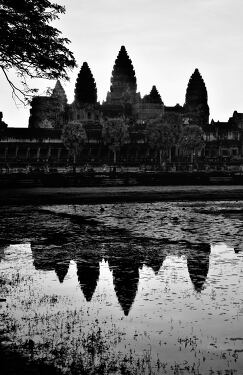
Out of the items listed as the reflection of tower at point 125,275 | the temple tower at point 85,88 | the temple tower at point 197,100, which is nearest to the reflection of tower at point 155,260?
the reflection of tower at point 125,275

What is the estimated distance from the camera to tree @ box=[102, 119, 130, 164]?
110 m

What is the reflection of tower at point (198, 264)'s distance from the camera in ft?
45.4

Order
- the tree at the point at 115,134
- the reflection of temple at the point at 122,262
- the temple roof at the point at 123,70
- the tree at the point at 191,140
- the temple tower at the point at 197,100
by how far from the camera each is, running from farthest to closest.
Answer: the temple roof at the point at 123,70, the temple tower at the point at 197,100, the tree at the point at 191,140, the tree at the point at 115,134, the reflection of temple at the point at 122,262

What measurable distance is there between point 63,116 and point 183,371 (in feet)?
457

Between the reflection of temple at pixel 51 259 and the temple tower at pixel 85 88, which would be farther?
the temple tower at pixel 85 88

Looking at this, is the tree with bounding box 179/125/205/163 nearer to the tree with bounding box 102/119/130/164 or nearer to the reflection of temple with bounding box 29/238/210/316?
the tree with bounding box 102/119/130/164

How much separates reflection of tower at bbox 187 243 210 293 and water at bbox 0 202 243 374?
3 centimetres

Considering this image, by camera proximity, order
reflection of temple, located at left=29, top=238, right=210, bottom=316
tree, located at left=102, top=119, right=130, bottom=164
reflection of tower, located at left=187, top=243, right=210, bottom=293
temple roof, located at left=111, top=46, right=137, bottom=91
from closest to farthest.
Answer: reflection of temple, located at left=29, top=238, right=210, bottom=316, reflection of tower, located at left=187, top=243, right=210, bottom=293, tree, located at left=102, top=119, right=130, bottom=164, temple roof, located at left=111, top=46, right=137, bottom=91

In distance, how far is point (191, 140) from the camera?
372 feet

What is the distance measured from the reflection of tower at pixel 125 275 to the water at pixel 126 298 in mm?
26

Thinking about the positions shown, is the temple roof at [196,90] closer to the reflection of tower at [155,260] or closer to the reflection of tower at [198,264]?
the reflection of tower at [198,264]

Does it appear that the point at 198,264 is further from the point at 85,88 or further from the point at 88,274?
the point at 85,88

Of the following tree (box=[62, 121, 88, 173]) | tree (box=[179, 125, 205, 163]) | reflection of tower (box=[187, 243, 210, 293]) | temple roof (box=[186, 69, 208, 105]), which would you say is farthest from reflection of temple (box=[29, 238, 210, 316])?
temple roof (box=[186, 69, 208, 105])

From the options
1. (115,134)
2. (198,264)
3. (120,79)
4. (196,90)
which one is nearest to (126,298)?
(198,264)
